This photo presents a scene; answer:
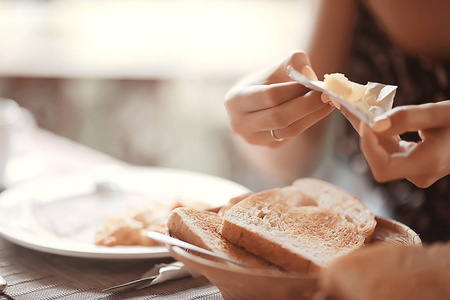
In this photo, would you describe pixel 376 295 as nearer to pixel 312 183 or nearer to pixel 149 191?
pixel 312 183

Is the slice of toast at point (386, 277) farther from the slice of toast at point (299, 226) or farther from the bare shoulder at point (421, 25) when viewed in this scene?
the bare shoulder at point (421, 25)

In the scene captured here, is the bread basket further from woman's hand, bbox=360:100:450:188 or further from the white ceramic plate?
the white ceramic plate

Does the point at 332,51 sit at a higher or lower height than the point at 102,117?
higher

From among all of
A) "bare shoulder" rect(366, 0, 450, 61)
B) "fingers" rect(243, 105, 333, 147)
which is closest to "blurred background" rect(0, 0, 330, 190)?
"bare shoulder" rect(366, 0, 450, 61)

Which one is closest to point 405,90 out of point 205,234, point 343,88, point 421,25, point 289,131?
point 421,25

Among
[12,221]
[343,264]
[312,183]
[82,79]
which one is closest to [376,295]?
[343,264]

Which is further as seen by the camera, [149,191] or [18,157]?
[18,157]
